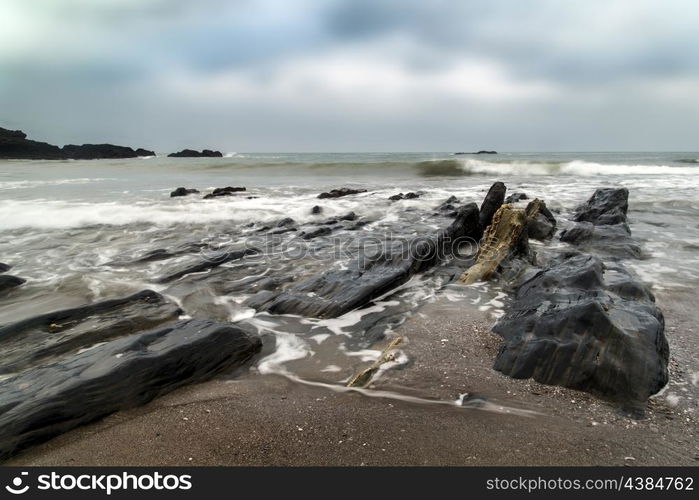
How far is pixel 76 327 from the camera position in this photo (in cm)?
380

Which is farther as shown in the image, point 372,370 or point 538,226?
point 538,226

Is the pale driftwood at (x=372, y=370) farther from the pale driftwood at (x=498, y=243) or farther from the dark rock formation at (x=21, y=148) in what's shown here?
the dark rock formation at (x=21, y=148)

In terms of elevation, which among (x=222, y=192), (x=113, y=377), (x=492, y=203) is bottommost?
(x=113, y=377)

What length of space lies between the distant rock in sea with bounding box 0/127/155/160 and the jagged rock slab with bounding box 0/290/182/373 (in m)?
79.4

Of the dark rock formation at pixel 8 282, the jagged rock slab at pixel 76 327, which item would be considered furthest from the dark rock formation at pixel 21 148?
the jagged rock slab at pixel 76 327

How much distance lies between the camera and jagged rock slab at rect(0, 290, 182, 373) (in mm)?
3299

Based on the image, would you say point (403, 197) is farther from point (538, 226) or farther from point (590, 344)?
point (590, 344)

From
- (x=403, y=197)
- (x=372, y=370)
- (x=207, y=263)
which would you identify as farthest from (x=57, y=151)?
(x=372, y=370)

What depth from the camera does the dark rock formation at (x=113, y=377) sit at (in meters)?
2.27

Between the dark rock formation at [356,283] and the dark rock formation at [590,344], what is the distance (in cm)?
157

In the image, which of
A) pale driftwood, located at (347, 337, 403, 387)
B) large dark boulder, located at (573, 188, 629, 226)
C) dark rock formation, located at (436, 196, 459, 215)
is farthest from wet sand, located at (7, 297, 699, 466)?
dark rock formation, located at (436, 196, 459, 215)

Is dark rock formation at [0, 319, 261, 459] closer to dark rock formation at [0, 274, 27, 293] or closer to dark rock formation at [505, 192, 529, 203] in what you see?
dark rock formation at [0, 274, 27, 293]

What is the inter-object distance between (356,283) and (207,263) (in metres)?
2.70
